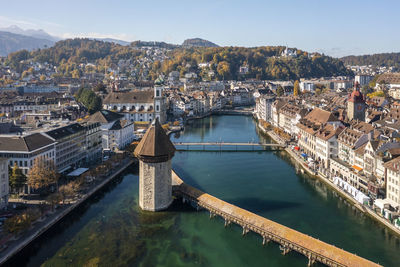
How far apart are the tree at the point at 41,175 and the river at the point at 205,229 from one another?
327 cm

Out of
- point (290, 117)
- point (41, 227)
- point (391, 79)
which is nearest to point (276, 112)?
point (290, 117)

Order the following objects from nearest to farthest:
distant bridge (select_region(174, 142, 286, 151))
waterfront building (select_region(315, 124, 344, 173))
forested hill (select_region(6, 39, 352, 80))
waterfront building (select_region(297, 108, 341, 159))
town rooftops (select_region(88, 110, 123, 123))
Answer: waterfront building (select_region(315, 124, 344, 173)) → waterfront building (select_region(297, 108, 341, 159)) → town rooftops (select_region(88, 110, 123, 123)) → distant bridge (select_region(174, 142, 286, 151)) → forested hill (select_region(6, 39, 352, 80))

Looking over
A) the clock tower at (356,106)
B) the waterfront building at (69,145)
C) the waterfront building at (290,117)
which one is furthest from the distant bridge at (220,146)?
the waterfront building at (69,145)

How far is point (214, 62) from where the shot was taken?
14250cm

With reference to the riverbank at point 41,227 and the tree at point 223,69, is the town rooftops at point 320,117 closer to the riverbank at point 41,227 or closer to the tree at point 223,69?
the riverbank at point 41,227

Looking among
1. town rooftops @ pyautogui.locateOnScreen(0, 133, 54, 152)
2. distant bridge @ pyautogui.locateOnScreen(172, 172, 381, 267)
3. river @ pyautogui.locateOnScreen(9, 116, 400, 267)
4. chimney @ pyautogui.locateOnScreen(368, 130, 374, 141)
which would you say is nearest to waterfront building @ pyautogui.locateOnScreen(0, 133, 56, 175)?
town rooftops @ pyautogui.locateOnScreen(0, 133, 54, 152)

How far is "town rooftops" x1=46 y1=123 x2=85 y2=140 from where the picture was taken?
107ft

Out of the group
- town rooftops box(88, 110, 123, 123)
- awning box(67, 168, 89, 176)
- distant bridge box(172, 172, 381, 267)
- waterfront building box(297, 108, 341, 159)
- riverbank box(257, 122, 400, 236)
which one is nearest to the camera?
distant bridge box(172, 172, 381, 267)

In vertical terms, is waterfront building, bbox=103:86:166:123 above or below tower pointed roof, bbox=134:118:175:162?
above

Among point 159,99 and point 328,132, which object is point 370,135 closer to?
point 328,132

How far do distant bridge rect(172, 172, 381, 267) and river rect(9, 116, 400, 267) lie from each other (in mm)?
572

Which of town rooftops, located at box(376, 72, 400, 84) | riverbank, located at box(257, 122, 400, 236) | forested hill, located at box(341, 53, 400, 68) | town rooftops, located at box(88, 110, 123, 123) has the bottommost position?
riverbank, located at box(257, 122, 400, 236)

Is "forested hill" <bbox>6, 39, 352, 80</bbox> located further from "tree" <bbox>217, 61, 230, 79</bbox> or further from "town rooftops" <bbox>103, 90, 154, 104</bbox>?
"town rooftops" <bbox>103, 90, 154, 104</bbox>

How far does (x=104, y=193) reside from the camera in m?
30.2
